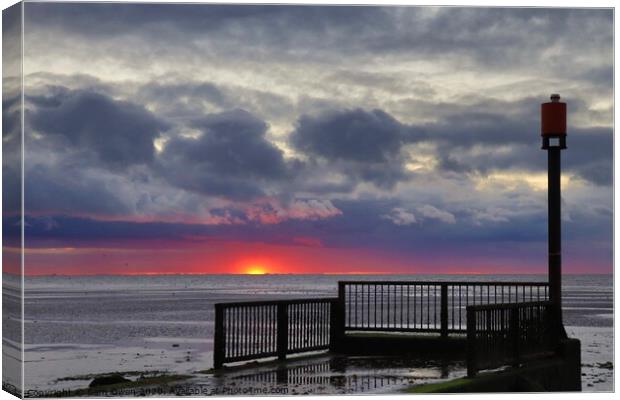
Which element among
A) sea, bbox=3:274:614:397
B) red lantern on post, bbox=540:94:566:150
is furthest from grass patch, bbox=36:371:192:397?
red lantern on post, bbox=540:94:566:150

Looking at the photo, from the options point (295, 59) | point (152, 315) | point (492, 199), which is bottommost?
point (152, 315)

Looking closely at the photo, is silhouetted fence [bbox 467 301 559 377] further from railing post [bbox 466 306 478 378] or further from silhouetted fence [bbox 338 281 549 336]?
silhouetted fence [bbox 338 281 549 336]

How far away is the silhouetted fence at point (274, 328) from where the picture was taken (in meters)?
15.2

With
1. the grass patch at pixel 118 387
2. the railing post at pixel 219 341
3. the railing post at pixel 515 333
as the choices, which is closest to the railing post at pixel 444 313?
the railing post at pixel 515 333

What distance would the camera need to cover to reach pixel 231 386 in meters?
13.6

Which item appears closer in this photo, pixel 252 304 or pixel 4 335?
pixel 4 335

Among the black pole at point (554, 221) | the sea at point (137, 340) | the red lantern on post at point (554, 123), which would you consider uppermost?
the red lantern on post at point (554, 123)

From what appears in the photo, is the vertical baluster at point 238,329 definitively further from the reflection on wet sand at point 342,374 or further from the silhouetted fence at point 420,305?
the silhouetted fence at point 420,305

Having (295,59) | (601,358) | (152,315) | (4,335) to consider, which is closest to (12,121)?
(4,335)

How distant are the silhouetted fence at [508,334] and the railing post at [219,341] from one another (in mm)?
3131

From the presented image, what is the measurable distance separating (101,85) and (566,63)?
2703cm

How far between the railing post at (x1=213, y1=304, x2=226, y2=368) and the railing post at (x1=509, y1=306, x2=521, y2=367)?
11.5 ft

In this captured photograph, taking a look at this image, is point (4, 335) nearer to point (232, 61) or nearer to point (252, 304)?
point (252, 304)

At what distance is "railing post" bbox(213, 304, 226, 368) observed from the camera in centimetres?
1509
